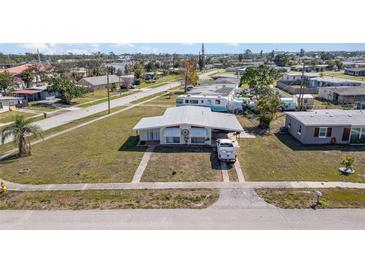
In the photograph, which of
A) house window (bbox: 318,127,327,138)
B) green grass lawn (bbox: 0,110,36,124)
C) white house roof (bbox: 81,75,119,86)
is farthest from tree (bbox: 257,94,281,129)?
white house roof (bbox: 81,75,119,86)

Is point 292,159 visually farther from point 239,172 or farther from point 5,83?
point 5,83

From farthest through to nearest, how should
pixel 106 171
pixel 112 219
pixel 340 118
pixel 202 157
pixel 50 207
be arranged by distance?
pixel 340 118 < pixel 202 157 < pixel 106 171 < pixel 50 207 < pixel 112 219

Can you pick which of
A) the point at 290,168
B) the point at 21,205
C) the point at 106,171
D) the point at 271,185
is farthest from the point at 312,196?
the point at 21,205

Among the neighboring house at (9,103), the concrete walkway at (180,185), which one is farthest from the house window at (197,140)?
the neighboring house at (9,103)

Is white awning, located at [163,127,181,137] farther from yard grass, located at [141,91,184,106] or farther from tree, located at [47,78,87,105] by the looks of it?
tree, located at [47,78,87,105]

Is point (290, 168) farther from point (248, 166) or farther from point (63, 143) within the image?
point (63, 143)

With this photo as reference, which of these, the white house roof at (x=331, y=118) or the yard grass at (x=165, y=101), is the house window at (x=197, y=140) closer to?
the white house roof at (x=331, y=118)
